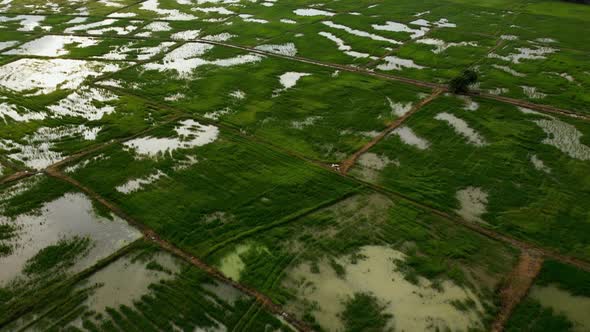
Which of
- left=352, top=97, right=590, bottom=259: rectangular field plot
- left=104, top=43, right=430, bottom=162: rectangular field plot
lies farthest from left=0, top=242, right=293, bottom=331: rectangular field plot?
left=104, top=43, right=430, bottom=162: rectangular field plot

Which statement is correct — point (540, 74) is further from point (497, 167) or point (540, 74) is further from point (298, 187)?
point (298, 187)

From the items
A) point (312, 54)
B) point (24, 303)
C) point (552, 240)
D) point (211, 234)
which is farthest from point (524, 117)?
point (24, 303)

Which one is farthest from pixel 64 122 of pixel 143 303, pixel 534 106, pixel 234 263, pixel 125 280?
pixel 534 106

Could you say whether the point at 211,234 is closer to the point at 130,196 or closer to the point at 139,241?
the point at 139,241

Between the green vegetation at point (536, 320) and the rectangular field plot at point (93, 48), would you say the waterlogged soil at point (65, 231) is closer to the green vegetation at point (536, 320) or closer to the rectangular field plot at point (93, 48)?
the green vegetation at point (536, 320)

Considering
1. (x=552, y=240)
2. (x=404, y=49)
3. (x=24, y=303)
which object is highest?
(x=404, y=49)

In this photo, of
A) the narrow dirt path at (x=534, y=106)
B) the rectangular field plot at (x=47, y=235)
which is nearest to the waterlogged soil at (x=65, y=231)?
the rectangular field plot at (x=47, y=235)

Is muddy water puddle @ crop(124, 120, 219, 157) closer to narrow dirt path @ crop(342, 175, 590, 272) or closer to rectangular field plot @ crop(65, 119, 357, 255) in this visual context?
rectangular field plot @ crop(65, 119, 357, 255)
